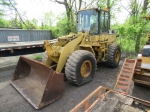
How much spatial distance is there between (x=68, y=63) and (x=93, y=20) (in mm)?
2215

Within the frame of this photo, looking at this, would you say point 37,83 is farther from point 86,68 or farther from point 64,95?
point 86,68

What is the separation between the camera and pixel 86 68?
4.46 metres

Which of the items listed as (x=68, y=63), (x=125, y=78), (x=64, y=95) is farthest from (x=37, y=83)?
(x=125, y=78)

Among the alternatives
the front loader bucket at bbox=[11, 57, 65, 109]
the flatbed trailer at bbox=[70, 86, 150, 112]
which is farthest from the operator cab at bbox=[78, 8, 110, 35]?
the flatbed trailer at bbox=[70, 86, 150, 112]

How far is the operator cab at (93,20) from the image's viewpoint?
4980 mm

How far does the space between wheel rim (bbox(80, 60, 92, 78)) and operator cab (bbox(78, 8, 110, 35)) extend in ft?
4.40

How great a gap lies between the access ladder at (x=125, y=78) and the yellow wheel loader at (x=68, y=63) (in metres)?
1.10

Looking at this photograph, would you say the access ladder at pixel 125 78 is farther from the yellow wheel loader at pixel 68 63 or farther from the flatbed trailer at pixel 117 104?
the yellow wheel loader at pixel 68 63

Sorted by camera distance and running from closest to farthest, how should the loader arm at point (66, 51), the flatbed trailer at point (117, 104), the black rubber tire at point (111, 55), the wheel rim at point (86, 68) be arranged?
the flatbed trailer at point (117, 104)
the loader arm at point (66, 51)
the wheel rim at point (86, 68)
the black rubber tire at point (111, 55)

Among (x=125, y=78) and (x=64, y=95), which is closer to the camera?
(x=125, y=78)

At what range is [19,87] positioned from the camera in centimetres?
390

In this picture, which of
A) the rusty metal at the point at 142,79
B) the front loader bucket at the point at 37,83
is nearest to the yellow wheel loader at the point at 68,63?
the front loader bucket at the point at 37,83

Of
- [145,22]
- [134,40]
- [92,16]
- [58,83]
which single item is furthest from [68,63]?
[134,40]

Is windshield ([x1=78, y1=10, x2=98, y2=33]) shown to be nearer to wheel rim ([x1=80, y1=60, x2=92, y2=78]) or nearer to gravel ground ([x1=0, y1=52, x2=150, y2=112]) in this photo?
wheel rim ([x1=80, y1=60, x2=92, y2=78])
